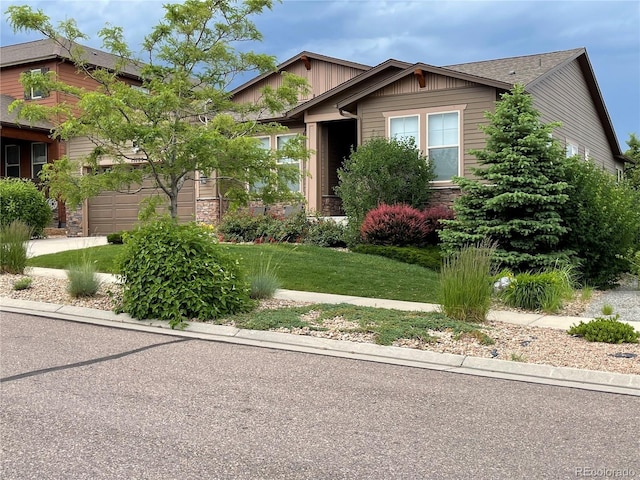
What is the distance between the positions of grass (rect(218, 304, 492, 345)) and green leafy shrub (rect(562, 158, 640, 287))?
5836mm

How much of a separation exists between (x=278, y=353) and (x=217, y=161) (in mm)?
3546

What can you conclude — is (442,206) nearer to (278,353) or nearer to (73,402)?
(278,353)

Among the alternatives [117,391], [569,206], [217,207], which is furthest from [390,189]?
[117,391]

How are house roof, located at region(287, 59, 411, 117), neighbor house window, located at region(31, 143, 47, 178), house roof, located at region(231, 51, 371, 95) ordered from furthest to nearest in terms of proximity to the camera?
neighbor house window, located at region(31, 143, 47, 178), house roof, located at region(231, 51, 371, 95), house roof, located at region(287, 59, 411, 117)

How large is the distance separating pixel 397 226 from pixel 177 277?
750cm

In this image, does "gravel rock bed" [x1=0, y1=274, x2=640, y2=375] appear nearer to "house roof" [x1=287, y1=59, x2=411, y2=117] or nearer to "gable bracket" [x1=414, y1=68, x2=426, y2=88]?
"gable bracket" [x1=414, y1=68, x2=426, y2=88]

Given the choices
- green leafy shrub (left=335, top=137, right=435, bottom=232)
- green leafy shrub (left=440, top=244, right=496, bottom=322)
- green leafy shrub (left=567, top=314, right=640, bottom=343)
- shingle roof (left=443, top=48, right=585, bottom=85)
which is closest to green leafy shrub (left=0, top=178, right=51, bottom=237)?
green leafy shrub (left=335, top=137, right=435, bottom=232)

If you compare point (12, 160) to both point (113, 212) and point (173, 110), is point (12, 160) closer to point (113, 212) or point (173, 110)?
point (113, 212)

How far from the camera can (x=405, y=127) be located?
1758 centimetres

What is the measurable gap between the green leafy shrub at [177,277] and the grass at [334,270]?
0.56m

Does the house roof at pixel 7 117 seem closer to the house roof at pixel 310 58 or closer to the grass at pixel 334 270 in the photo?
the house roof at pixel 310 58

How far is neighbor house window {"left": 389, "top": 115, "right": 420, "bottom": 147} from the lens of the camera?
17359 mm

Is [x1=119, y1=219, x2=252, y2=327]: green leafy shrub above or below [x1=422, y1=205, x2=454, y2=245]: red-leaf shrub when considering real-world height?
below

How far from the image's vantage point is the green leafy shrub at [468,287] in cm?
830
